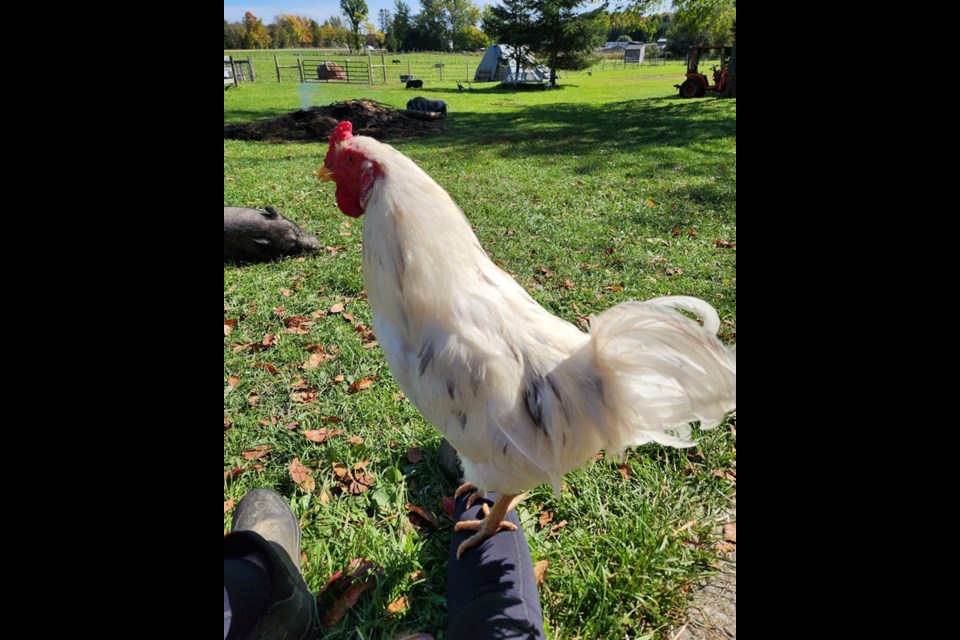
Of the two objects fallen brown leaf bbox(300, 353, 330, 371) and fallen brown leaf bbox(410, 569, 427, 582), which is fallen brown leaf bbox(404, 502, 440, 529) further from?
fallen brown leaf bbox(300, 353, 330, 371)

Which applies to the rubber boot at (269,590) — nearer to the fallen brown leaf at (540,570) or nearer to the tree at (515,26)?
the fallen brown leaf at (540,570)

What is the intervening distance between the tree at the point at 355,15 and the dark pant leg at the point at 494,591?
164ft

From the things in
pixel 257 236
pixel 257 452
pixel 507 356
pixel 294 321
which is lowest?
pixel 257 452

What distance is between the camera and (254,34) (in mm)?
46969

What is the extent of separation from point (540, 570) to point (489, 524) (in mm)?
300

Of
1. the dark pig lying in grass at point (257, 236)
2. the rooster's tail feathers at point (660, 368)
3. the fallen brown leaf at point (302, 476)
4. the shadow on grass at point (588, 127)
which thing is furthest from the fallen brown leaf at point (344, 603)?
the shadow on grass at point (588, 127)

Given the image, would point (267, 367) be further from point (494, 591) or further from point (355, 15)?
point (355, 15)

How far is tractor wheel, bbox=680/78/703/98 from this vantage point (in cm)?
1986

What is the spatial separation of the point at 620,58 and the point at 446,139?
56.9 m

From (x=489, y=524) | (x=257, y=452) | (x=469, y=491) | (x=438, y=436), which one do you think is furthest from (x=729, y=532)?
(x=257, y=452)

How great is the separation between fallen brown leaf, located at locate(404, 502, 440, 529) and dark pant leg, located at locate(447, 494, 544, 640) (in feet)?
0.67

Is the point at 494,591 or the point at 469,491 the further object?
the point at 469,491

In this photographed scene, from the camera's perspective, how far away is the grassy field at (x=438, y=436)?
77.5 inches
